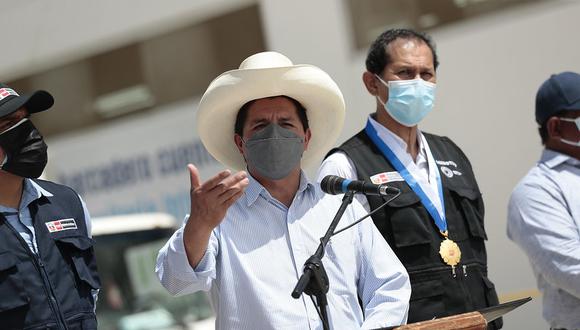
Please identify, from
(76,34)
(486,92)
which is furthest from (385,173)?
(76,34)

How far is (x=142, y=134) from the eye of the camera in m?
14.7

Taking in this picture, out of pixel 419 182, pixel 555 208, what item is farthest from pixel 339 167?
pixel 555 208

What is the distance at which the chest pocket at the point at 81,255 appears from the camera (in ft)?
14.4

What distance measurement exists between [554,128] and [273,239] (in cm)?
213

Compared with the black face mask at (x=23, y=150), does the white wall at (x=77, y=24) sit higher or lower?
lower

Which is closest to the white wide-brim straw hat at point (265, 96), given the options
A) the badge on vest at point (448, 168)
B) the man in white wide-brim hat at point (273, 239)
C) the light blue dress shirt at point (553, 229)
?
the man in white wide-brim hat at point (273, 239)

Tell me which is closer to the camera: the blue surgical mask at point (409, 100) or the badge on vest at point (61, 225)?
the badge on vest at point (61, 225)

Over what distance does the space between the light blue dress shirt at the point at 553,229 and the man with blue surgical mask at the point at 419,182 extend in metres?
0.27

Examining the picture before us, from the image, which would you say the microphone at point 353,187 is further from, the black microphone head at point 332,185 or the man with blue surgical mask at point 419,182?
the man with blue surgical mask at point 419,182

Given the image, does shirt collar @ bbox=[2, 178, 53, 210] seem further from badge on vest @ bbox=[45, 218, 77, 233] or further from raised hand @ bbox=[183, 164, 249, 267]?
raised hand @ bbox=[183, 164, 249, 267]

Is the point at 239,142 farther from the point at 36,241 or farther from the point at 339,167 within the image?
the point at 36,241

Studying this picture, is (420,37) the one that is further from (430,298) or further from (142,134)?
(142,134)

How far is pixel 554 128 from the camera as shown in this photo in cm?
548

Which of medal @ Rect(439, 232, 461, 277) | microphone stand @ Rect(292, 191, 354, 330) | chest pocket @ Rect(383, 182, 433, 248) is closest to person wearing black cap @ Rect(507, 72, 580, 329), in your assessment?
medal @ Rect(439, 232, 461, 277)
